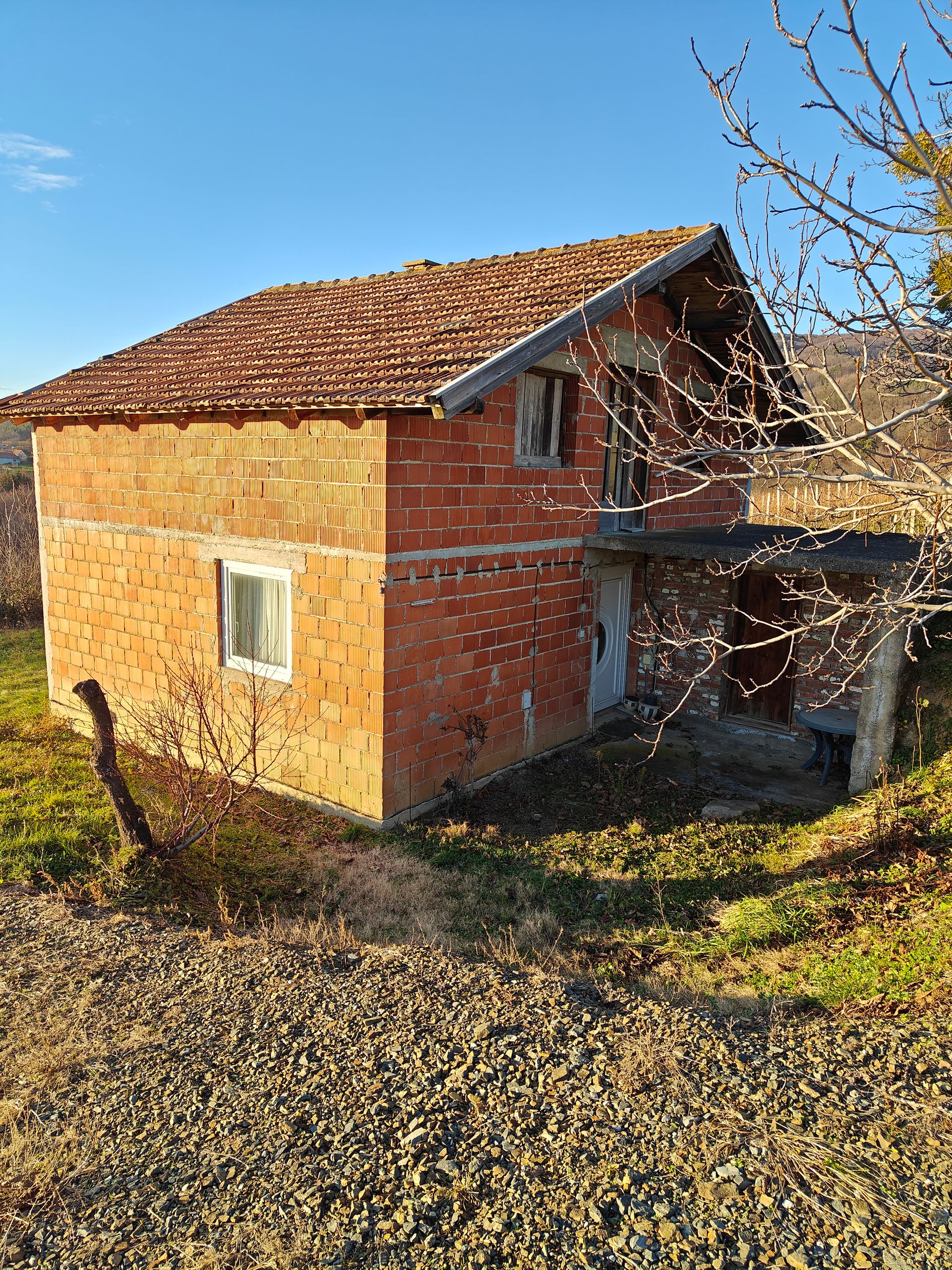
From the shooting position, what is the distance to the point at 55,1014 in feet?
15.8

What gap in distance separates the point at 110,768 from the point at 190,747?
2.92 metres

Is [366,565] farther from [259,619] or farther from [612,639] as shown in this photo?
[612,639]

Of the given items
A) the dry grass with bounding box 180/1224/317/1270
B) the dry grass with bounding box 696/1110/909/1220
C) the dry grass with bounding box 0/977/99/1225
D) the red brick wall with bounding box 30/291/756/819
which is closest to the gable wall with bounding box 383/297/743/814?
the red brick wall with bounding box 30/291/756/819

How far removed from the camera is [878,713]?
8859 millimetres

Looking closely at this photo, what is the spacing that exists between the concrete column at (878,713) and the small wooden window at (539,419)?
167 inches

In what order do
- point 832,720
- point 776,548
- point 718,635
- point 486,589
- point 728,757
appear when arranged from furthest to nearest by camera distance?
point 718,635, point 728,757, point 832,720, point 486,589, point 776,548

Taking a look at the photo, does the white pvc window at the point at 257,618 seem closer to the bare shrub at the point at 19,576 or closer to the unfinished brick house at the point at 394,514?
the unfinished brick house at the point at 394,514

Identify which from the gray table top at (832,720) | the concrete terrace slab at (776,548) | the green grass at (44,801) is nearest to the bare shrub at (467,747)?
the concrete terrace slab at (776,548)

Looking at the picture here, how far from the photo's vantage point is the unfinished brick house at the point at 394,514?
7715 millimetres

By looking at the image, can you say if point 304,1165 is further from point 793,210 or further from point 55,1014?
point 793,210

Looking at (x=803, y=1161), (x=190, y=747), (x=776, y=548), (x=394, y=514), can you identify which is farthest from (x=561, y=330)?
(x=803, y=1161)

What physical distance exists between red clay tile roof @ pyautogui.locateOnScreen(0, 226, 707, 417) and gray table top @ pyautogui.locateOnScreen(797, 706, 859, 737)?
5449 millimetres

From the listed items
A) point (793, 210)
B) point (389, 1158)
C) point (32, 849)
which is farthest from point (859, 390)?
point (32, 849)

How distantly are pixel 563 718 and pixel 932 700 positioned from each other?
13.7ft
